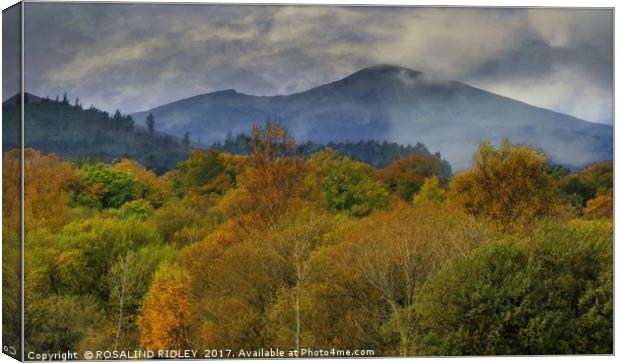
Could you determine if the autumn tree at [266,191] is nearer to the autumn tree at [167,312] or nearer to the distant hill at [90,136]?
the distant hill at [90,136]

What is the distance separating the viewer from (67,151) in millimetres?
23688

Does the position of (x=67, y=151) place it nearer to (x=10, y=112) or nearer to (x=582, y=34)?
(x=10, y=112)

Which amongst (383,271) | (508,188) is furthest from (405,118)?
(383,271)

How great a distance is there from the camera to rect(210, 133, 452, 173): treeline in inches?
961

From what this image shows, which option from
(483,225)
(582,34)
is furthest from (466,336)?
(582,34)

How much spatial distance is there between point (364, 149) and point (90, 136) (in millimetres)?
4675

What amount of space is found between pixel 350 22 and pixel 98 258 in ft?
18.9

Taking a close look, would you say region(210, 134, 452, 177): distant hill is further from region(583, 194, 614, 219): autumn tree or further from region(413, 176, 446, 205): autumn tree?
region(583, 194, 614, 219): autumn tree

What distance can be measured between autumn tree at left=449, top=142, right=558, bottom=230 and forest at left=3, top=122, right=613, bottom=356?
0.08ft

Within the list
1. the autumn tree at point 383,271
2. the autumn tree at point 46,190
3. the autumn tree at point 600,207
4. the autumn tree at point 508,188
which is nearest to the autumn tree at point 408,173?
the autumn tree at point 383,271

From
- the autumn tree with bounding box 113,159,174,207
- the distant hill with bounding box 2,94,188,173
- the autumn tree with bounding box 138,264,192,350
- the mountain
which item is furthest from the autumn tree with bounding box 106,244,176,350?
the mountain

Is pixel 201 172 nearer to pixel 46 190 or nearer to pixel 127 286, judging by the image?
pixel 127 286

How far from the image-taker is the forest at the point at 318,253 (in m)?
23.4

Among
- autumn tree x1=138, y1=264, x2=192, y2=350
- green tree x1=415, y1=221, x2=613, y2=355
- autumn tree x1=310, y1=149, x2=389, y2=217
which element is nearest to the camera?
green tree x1=415, y1=221, x2=613, y2=355
